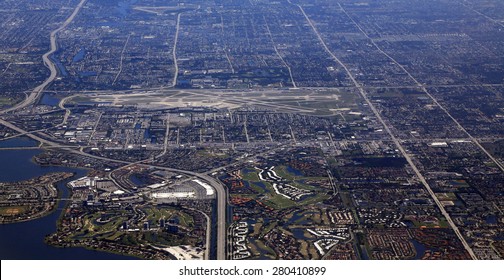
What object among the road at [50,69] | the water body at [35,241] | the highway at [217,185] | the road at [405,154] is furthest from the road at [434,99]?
the road at [50,69]

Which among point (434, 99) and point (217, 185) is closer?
point (217, 185)

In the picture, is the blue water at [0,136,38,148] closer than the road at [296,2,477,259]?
No

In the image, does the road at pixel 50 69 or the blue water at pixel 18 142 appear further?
the road at pixel 50 69

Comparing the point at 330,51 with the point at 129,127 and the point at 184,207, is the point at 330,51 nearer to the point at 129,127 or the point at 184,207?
the point at 129,127

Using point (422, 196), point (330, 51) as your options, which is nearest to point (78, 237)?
point (422, 196)

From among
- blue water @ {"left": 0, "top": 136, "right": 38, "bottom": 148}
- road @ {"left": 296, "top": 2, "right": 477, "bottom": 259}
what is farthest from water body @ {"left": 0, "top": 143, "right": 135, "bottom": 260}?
road @ {"left": 296, "top": 2, "right": 477, "bottom": 259}

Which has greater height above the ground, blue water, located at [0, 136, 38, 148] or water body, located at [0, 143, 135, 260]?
water body, located at [0, 143, 135, 260]

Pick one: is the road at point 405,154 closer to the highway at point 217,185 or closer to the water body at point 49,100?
the highway at point 217,185

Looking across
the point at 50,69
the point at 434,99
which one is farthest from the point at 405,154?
the point at 50,69

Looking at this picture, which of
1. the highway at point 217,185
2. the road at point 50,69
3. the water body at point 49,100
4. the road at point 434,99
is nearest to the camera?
the highway at point 217,185

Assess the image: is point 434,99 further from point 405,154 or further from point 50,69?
point 50,69

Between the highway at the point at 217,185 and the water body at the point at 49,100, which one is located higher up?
the highway at the point at 217,185

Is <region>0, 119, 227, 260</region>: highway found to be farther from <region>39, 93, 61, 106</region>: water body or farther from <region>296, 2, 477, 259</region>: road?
<region>296, 2, 477, 259</region>: road
